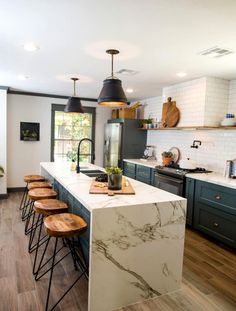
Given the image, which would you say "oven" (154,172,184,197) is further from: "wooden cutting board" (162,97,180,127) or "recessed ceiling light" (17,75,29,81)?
"recessed ceiling light" (17,75,29,81)

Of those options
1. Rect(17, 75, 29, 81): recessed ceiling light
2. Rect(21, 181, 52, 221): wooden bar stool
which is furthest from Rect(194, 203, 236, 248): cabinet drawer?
Rect(17, 75, 29, 81): recessed ceiling light

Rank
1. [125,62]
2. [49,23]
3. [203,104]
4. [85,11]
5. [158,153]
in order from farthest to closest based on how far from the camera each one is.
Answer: [158,153], [203,104], [125,62], [49,23], [85,11]

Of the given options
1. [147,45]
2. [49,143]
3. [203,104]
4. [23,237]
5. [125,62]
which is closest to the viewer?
[147,45]

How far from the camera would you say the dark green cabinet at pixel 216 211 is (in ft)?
10.6

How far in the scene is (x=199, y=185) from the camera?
3.71 meters

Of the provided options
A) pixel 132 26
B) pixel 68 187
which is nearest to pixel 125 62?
pixel 132 26

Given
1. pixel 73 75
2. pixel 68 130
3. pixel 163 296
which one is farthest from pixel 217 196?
pixel 68 130

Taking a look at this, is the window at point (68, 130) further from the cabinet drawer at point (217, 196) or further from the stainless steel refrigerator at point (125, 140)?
the cabinet drawer at point (217, 196)

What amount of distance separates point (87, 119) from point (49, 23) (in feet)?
15.0

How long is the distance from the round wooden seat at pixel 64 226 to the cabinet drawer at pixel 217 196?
2023 millimetres

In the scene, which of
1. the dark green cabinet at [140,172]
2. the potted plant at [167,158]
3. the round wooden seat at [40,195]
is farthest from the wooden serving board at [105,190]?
the potted plant at [167,158]

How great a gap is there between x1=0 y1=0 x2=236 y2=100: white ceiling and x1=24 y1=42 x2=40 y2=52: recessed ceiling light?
0.06 m

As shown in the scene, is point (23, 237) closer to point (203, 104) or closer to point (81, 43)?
point (81, 43)

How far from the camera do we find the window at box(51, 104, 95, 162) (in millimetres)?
6398
